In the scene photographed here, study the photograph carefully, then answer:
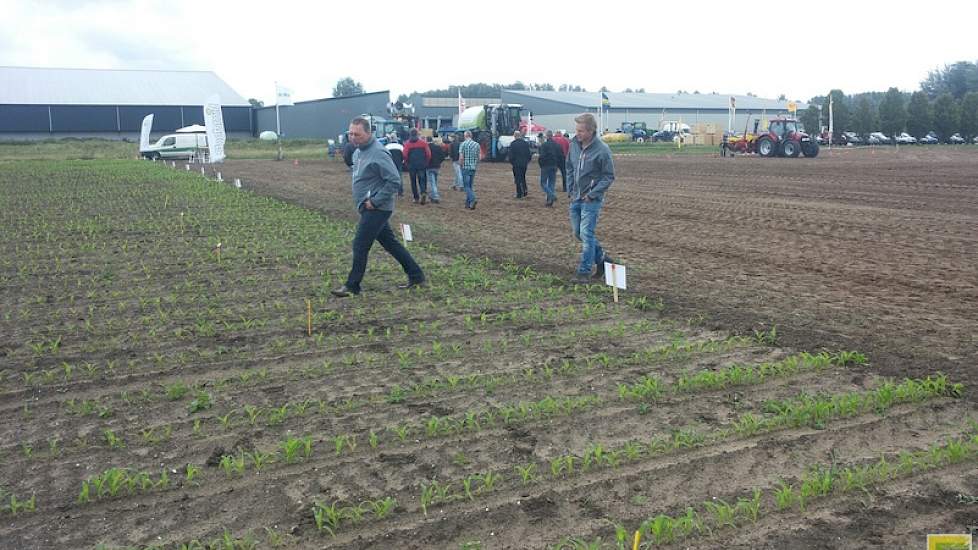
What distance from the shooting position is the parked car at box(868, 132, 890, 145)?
67.5 meters

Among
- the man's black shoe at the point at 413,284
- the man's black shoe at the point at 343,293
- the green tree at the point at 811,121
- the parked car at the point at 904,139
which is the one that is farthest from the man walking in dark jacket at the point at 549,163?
the green tree at the point at 811,121

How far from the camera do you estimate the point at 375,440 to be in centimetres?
505

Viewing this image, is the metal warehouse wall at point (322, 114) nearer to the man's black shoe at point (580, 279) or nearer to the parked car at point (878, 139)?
the parked car at point (878, 139)

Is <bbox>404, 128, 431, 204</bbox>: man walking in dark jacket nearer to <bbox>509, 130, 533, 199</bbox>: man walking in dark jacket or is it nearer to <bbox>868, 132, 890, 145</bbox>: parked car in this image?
<bbox>509, 130, 533, 199</bbox>: man walking in dark jacket

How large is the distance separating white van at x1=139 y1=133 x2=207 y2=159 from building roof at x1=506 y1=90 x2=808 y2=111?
1922 inches

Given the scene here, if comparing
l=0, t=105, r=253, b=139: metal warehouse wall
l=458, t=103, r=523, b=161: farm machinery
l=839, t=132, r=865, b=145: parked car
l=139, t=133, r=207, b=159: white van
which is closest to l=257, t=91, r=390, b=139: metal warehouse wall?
l=0, t=105, r=253, b=139: metal warehouse wall

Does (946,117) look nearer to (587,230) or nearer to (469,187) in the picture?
(469,187)

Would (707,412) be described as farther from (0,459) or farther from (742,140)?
(742,140)

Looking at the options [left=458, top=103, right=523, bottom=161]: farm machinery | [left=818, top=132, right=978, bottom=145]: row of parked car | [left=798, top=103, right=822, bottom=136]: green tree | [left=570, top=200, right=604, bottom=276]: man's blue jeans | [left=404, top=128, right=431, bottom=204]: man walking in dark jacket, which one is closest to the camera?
[left=570, top=200, right=604, bottom=276]: man's blue jeans

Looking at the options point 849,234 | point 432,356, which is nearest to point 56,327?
point 432,356

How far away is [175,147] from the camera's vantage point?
4738cm

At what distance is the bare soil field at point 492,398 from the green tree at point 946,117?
65.9 m

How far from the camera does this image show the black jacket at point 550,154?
18766 mm

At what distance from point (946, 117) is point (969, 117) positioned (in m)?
1.65
